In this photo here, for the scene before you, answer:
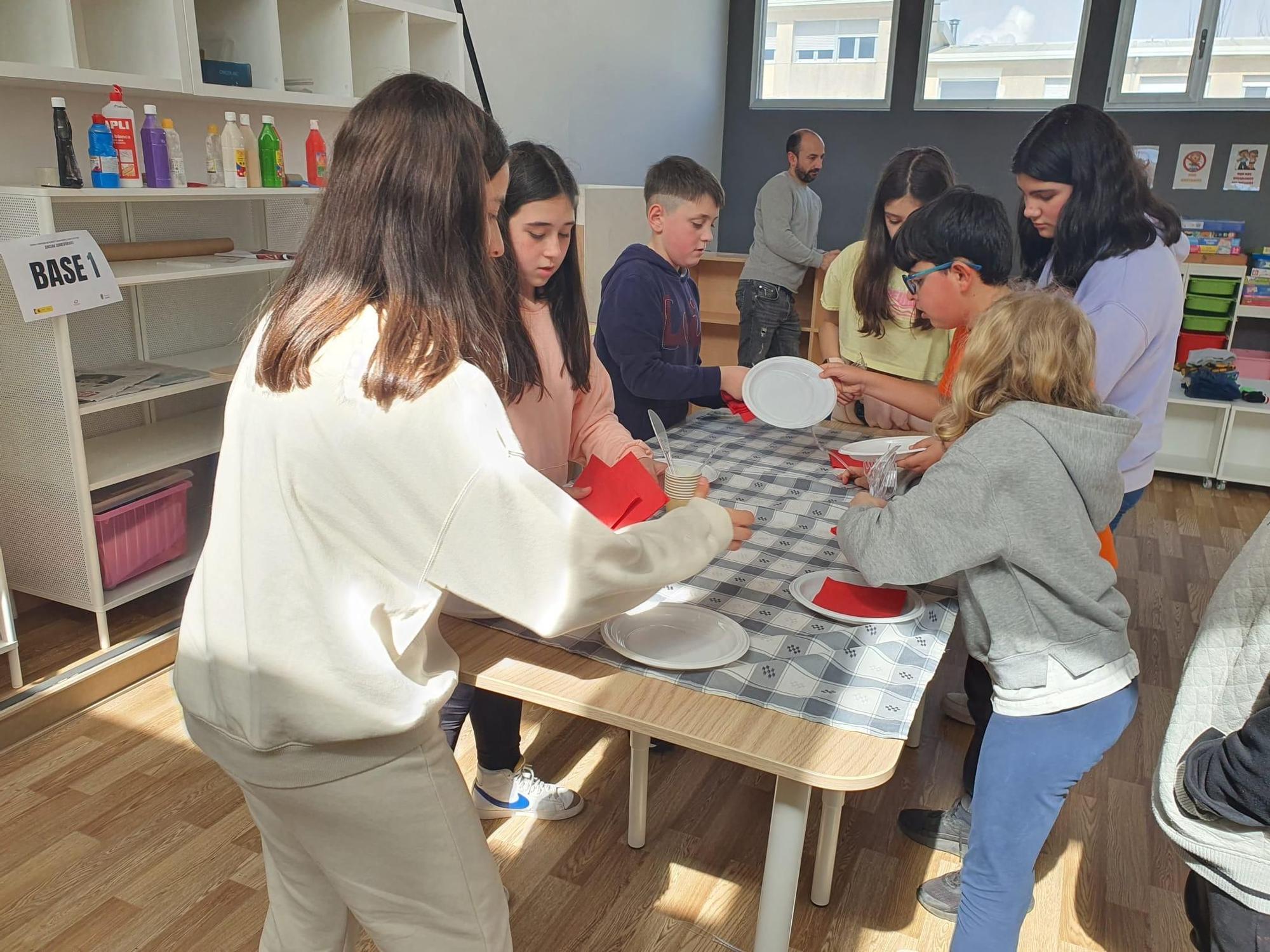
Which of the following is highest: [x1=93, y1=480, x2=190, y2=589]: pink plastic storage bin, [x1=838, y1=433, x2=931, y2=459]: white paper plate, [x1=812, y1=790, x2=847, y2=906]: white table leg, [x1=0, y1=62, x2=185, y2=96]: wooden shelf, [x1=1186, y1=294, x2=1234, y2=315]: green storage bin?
[x1=0, y1=62, x2=185, y2=96]: wooden shelf

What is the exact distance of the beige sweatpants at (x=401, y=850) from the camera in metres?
1.07

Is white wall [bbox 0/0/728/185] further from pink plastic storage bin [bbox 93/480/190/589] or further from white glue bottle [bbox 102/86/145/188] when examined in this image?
pink plastic storage bin [bbox 93/480/190/589]

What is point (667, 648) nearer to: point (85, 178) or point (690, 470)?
point (690, 470)

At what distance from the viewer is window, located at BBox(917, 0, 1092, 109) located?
253 inches

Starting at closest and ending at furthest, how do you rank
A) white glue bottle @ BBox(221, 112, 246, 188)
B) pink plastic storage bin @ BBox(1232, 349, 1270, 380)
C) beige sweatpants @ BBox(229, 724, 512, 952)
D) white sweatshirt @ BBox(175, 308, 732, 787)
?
white sweatshirt @ BBox(175, 308, 732, 787) → beige sweatpants @ BBox(229, 724, 512, 952) → white glue bottle @ BBox(221, 112, 246, 188) → pink plastic storage bin @ BBox(1232, 349, 1270, 380)

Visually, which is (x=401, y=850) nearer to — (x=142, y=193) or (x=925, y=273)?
(x=925, y=273)

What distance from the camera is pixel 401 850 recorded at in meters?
1.08

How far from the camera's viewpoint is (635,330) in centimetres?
228

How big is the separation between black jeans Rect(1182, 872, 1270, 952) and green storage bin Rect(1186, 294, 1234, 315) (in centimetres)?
517

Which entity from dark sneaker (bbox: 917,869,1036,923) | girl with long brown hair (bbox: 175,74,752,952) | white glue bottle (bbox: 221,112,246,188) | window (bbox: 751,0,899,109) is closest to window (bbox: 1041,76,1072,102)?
window (bbox: 751,0,899,109)

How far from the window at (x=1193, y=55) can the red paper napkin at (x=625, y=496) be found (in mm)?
6186

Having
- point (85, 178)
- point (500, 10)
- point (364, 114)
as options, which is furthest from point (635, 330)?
point (500, 10)

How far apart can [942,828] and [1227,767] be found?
1129mm

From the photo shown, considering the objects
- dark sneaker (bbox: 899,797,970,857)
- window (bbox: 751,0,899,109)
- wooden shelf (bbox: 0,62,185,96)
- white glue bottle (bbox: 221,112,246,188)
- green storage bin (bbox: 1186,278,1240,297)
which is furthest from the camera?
window (bbox: 751,0,899,109)
